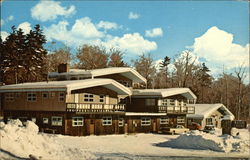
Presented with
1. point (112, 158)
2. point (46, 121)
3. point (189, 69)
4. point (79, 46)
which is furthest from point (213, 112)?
point (112, 158)

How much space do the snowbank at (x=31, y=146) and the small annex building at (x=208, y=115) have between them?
100 feet

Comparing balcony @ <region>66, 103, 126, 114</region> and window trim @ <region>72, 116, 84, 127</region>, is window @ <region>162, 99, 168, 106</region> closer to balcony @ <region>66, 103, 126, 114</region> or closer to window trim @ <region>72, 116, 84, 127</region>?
balcony @ <region>66, 103, 126, 114</region>

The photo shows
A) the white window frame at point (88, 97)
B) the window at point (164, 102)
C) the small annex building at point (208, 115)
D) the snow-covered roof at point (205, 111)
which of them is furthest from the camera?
the small annex building at point (208, 115)

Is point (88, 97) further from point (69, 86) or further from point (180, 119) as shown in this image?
point (180, 119)

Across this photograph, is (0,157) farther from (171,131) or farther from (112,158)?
(171,131)

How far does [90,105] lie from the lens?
30.7 m

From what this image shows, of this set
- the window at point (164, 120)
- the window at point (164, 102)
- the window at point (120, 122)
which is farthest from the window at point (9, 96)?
the window at point (164, 102)

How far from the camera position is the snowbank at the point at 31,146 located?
49.4ft

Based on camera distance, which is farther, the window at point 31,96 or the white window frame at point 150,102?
the white window frame at point 150,102

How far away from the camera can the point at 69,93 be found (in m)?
30.4

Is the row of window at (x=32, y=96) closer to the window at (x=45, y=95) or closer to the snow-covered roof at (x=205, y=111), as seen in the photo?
the window at (x=45, y=95)

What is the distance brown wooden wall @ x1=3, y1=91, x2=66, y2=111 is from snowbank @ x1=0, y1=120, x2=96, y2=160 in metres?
13.7

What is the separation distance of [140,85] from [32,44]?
24548 millimetres

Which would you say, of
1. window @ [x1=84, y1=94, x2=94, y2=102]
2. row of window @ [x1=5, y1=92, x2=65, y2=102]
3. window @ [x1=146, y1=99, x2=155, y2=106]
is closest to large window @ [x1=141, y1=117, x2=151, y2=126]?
window @ [x1=146, y1=99, x2=155, y2=106]
